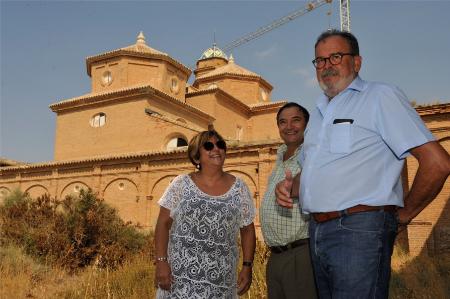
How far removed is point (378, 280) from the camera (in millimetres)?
2191

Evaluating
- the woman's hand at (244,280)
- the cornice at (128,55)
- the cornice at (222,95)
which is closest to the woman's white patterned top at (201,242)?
the woman's hand at (244,280)

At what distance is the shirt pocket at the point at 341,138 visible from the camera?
2.36 m

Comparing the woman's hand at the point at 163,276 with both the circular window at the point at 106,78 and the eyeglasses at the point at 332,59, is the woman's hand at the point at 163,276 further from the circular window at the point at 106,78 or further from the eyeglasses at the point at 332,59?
the circular window at the point at 106,78

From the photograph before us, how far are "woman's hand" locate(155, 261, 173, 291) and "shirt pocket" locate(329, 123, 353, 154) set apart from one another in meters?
1.78

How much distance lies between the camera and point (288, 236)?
3463mm

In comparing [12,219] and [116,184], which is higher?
[116,184]

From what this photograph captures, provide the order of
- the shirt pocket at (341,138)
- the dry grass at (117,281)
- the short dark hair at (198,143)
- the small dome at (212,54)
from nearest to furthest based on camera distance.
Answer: the shirt pocket at (341,138) < the short dark hair at (198,143) < the dry grass at (117,281) < the small dome at (212,54)

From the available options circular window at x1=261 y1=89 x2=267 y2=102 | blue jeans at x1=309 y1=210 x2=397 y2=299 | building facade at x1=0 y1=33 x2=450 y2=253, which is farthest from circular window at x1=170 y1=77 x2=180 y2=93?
blue jeans at x1=309 y1=210 x2=397 y2=299

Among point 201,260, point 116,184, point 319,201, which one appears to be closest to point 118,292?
point 201,260

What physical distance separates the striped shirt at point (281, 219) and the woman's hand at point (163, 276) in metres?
0.93

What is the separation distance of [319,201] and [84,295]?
6.38 metres

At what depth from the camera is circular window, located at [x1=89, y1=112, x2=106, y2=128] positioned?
24125mm

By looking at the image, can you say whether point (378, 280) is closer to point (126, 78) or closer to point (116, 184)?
point (116, 184)

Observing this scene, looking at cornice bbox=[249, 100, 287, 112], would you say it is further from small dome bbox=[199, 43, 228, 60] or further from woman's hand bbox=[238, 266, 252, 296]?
woman's hand bbox=[238, 266, 252, 296]
